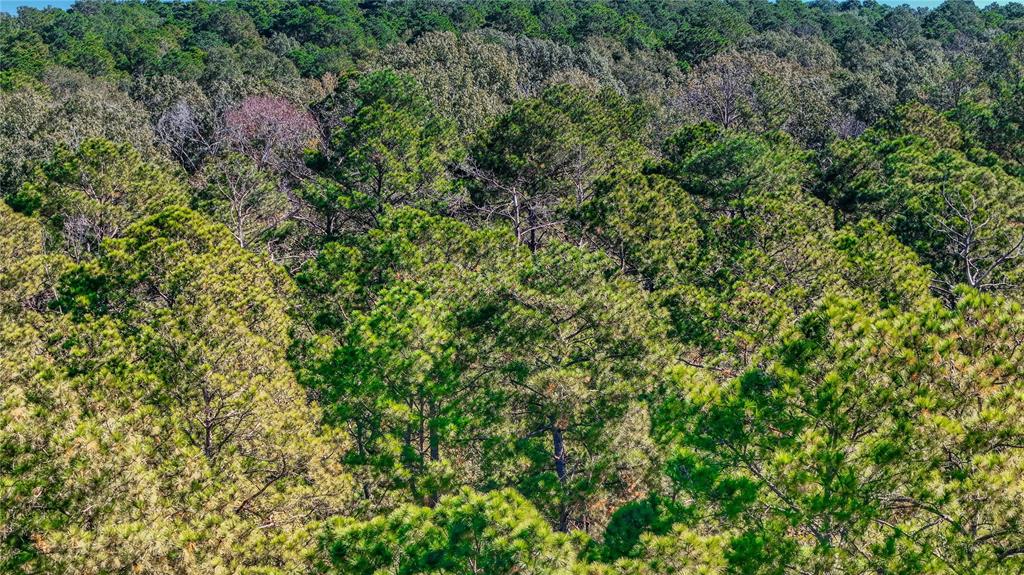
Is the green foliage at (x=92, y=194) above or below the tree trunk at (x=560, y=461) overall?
above

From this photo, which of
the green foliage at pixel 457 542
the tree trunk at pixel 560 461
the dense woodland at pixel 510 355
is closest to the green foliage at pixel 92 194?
the dense woodland at pixel 510 355

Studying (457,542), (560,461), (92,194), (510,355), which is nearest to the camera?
(457,542)

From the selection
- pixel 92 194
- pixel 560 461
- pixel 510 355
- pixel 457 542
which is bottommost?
pixel 560 461

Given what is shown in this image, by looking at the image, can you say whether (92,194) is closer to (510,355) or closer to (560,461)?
(510,355)

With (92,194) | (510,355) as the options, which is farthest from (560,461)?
(92,194)

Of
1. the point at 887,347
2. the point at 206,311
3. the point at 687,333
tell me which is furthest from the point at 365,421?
the point at 887,347

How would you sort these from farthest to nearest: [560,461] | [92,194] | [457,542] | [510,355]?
[92,194] < [560,461] < [510,355] < [457,542]

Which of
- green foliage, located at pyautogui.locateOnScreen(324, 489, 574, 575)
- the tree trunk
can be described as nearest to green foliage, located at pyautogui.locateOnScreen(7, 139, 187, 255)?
the tree trunk

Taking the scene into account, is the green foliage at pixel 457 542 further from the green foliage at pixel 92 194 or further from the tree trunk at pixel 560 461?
the green foliage at pixel 92 194
